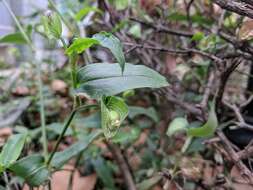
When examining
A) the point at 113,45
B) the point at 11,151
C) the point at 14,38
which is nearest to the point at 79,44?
the point at 113,45

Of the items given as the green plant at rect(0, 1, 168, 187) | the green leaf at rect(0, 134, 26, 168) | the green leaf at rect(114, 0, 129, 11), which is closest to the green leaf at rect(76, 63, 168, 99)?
the green plant at rect(0, 1, 168, 187)

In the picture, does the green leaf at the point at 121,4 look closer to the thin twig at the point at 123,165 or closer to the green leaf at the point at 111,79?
the thin twig at the point at 123,165

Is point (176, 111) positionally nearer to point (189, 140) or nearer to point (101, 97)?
point (189, 140)

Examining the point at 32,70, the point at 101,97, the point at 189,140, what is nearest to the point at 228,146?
the point at 189,140

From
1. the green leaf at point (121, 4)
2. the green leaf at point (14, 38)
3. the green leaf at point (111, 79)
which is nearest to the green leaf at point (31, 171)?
the green leaf at point (111, 79)

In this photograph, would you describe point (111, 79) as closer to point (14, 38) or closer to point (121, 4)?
point (14, 38)

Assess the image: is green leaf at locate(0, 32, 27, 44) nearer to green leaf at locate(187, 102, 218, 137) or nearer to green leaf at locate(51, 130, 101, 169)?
green leaf at locate(51, 130, 101, 169)
